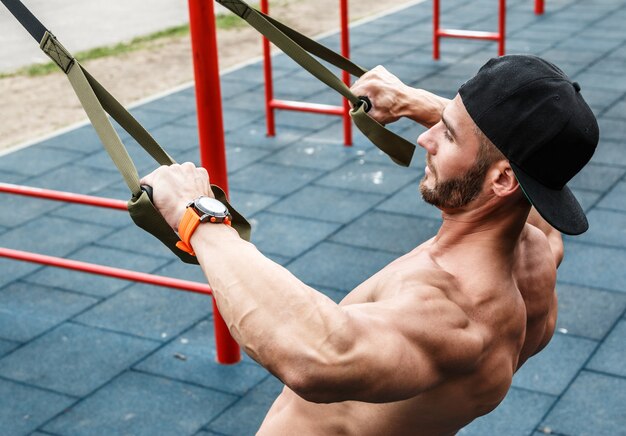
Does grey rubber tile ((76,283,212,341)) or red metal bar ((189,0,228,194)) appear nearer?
red metal bar ((189,0,228,194))

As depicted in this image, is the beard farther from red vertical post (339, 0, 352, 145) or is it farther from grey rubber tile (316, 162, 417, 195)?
red vertical post (339, 0, 352, 145)

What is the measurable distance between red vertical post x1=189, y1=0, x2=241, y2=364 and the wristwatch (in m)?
2.54

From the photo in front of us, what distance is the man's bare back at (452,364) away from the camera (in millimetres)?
2051

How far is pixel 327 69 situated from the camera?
7.50ft

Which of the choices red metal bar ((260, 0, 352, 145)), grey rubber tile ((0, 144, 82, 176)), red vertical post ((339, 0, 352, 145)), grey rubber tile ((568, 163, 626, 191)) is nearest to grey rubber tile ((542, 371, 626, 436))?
grey rubber tile ((568, 163, 626, 191))

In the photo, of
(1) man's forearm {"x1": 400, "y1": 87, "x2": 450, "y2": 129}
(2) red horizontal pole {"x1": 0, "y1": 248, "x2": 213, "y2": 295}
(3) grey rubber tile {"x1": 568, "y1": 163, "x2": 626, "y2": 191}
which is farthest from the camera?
(3) grey rubber tile {"x1": 568, "y1": 163, "x2": 626, "y2": 191}

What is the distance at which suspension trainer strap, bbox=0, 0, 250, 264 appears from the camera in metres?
1.77

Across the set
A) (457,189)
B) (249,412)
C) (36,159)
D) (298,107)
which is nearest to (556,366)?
(249,412)

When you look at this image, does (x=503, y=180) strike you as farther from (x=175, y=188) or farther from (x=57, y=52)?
(x=57, y=52)

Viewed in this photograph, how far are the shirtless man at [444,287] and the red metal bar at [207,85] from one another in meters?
2.16

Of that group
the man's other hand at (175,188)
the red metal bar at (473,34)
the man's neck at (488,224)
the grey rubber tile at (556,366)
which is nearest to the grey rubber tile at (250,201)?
the grey rubber tile at (556,366)

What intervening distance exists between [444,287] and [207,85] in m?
2.49

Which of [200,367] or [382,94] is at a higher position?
[382,94]

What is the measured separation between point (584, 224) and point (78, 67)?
101 centimetres
